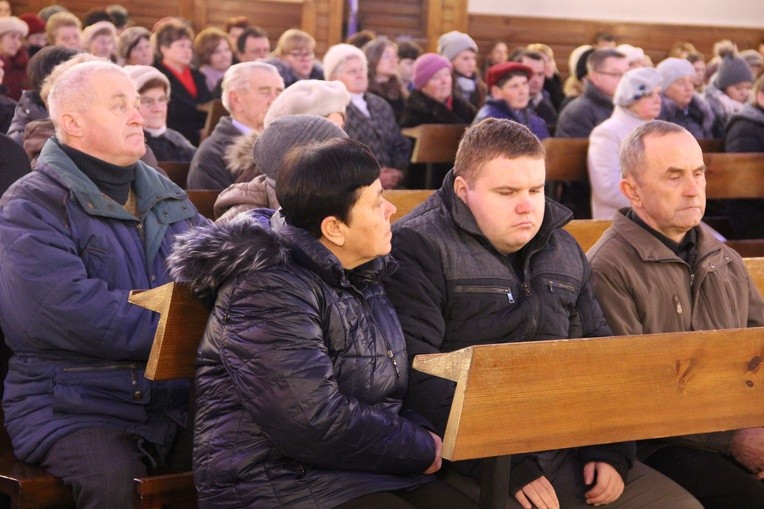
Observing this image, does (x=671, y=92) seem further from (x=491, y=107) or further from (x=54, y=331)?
(x=54, y=331)

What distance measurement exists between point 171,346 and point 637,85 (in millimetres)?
4641

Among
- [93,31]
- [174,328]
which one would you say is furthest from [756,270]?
[93,31]

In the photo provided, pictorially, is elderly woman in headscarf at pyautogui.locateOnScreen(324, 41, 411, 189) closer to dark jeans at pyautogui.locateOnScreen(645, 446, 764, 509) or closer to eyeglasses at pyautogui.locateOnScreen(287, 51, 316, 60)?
eyeglasses at pyautogui.locateOnScreen(287, 51, 316, 60)

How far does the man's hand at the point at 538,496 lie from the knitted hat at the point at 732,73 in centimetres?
778

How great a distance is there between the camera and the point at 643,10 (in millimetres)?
15500

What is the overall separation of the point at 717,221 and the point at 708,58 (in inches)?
359

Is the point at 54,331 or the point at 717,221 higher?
the point at 54,331

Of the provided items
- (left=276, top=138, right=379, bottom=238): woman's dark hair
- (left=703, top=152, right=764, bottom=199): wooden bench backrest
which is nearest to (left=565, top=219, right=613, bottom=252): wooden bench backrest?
(left=276, top=138, right=379, bottom=238): woman's dark hair

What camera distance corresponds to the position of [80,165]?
331 cm

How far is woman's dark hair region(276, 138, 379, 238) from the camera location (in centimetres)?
265

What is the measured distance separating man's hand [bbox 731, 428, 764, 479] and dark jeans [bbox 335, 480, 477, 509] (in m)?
1.03

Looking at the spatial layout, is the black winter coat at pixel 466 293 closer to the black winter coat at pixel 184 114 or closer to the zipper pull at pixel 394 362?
the zipper pull at pixel 394 362

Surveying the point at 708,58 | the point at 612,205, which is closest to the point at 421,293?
the point at 612,205

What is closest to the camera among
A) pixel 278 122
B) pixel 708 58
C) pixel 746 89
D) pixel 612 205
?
pixel 278 122
